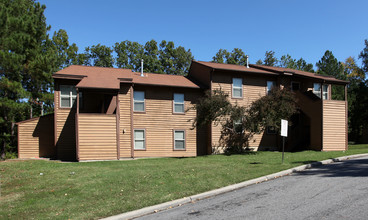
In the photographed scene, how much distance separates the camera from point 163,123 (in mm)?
19734

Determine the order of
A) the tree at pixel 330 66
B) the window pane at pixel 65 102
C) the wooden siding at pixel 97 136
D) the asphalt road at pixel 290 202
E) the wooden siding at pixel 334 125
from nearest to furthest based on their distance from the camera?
the asphalt road at pixel 290 202 < the wooden siding at pixel 97 136 < the window pane at pixel 65 102 < the wooden siding at pixel 334 125 < the tree at pixel 330 66

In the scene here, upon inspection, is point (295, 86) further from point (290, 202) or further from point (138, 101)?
point (290, 202)

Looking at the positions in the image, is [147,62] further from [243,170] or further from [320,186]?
[320,186]

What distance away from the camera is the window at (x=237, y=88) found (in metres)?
20.8

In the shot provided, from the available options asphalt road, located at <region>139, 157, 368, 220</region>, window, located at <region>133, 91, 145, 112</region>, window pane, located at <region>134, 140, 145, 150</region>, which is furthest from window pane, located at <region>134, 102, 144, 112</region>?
asphalt road, located at <region>139, 157, 368, 220</region>

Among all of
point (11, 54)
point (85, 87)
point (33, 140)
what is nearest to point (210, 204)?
point (85, 87)

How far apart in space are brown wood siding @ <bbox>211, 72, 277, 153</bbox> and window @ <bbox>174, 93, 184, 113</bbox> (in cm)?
254

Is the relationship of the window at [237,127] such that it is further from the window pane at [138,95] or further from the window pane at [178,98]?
the window pane at [138,95]

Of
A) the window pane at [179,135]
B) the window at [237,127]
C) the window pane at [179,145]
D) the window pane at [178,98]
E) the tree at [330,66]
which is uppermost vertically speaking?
the tree at [330,66]

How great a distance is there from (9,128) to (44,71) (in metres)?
6.98

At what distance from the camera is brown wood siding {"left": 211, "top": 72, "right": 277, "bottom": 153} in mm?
20062

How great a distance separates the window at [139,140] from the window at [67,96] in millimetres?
4748

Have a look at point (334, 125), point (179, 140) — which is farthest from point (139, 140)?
point (334, 125)

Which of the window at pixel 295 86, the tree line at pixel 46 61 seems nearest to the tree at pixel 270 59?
the tree line at pixel 46 61
